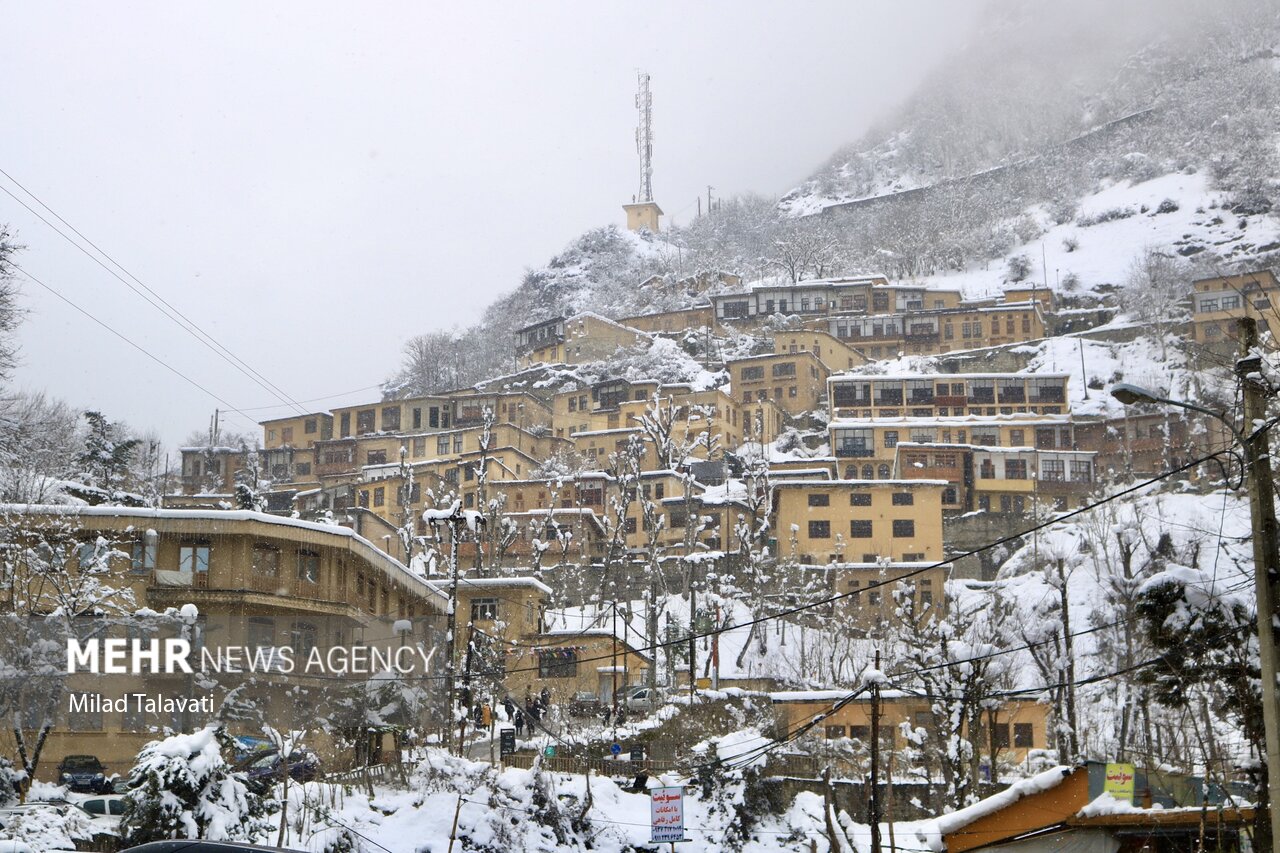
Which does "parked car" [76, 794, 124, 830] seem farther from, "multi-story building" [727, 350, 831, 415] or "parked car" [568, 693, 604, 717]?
"multi-story building" [727, 350, 831, 415]

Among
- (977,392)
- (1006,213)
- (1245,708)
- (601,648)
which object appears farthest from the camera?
(1006,213)

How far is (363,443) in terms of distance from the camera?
9562 centimetres

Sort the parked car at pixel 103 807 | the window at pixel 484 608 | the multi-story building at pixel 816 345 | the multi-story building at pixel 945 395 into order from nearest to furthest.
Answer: the parked car at pixel 103 807 < the window at pixel 484 608 < the multi-story building at pixel 945 395 < the multi-story building at pixel 816 345

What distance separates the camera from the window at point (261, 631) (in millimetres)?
39500

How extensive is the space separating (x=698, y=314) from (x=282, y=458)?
43021mm

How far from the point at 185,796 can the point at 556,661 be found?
31.1 m

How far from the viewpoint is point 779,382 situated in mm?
102062

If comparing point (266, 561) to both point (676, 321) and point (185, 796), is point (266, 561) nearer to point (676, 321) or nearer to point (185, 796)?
point (185, 796)

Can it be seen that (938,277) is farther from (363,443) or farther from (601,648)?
(601,648)

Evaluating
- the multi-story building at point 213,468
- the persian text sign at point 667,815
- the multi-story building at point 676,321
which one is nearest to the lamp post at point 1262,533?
the persian text sign at point 667,815

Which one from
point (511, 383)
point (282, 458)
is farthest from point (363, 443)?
point (511, 383)

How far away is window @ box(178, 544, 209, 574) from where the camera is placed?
39.5m

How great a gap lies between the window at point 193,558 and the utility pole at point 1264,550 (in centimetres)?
3218

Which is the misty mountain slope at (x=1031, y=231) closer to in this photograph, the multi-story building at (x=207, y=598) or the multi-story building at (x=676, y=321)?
the multi-story building at (x=676, y=321)
